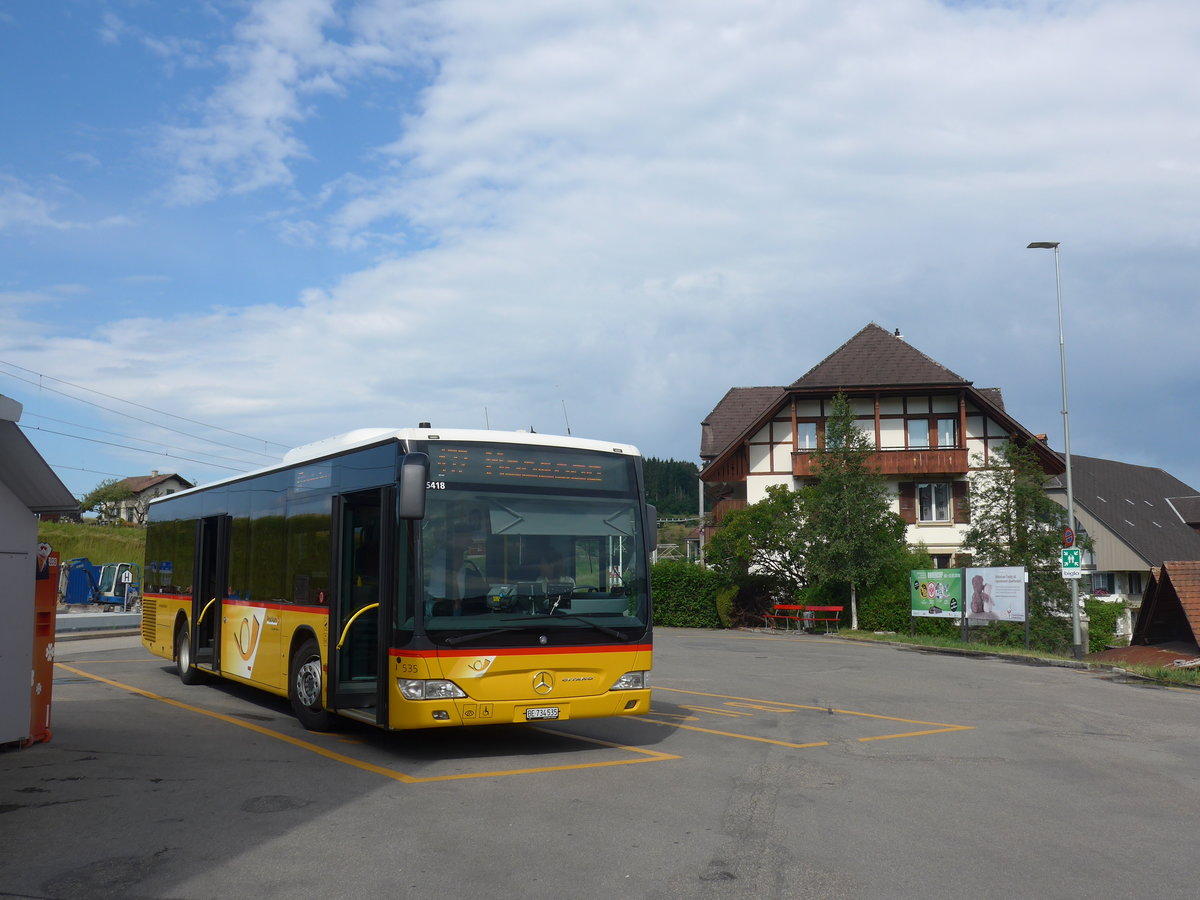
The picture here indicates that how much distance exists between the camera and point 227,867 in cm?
627

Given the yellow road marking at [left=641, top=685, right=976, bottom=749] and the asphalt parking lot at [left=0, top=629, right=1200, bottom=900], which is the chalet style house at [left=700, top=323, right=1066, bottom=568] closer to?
the yellow road marking at [left=641, top=685, right=976, bottom=749]

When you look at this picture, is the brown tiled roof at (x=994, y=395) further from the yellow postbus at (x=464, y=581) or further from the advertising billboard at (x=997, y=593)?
the yellow postbus at (x=464, y=581)

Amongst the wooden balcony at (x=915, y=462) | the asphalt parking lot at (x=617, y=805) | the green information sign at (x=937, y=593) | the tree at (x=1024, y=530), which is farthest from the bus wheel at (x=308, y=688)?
the wooden balcony at (x=915, y=462)

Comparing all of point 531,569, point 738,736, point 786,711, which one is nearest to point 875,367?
point 786,711

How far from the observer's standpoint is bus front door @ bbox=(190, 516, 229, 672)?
586 inches

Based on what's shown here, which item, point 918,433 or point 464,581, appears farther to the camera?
point 918,433

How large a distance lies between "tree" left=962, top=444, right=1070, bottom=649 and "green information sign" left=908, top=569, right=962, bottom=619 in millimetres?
3190

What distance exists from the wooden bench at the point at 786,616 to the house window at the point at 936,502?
12.2 metres

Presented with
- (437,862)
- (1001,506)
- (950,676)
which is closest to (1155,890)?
(437,862)

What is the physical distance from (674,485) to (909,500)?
75.5 metres

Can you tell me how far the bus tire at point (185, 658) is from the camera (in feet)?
53.6

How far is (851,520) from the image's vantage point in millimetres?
35406

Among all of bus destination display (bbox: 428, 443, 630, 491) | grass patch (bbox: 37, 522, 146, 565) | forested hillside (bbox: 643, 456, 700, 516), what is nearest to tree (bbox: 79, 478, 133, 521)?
grass patch (bbox: 37, 522, 146, 565)

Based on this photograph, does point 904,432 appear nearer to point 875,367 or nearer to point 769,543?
point 875,367
